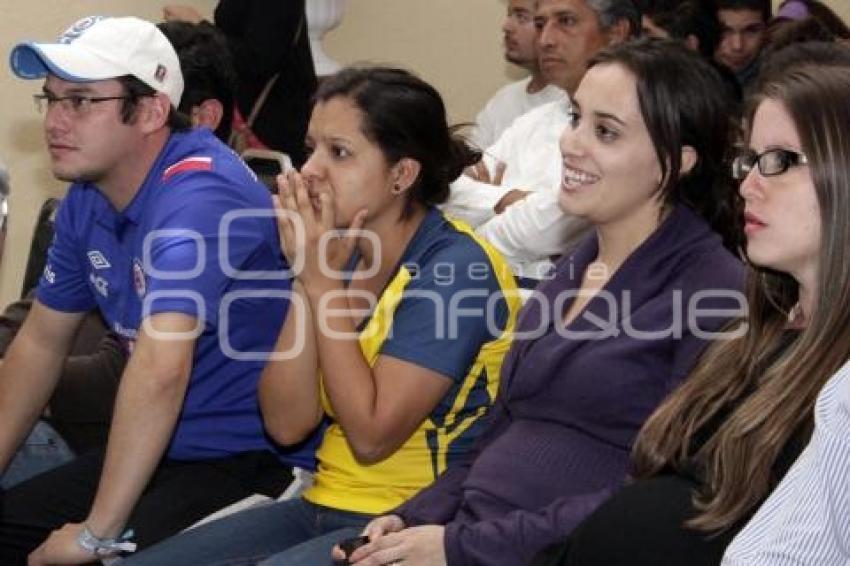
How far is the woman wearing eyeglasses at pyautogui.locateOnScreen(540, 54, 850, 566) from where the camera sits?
1.50 meters

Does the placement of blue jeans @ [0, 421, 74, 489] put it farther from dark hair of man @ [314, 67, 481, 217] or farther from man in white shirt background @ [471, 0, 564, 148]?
man in white shirt background @ [471, 0, 564, 148]

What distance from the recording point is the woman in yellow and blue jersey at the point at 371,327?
2.04 metres

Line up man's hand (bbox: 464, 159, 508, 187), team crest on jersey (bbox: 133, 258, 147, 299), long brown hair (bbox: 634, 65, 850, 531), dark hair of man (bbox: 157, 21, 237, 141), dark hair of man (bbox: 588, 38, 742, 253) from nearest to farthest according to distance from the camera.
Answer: long brown hair (bbox: 634, 65, 850, 531), dark hair of man (bbox: 588, 38, 742, 253), team crest on jersey (bbox: 133, 258, 147, 299), dark hair of man (bbox: 157, 21, 237, 141), man's hand (bbox: 464, 159, 508, 187)

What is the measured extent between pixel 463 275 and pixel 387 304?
0.42 ft

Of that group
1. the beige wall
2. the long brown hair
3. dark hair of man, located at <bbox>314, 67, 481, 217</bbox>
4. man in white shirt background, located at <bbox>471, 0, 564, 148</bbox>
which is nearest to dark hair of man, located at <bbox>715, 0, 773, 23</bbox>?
man in white shirt background, located at <bbox>471, 0, 564, 148</bbox>

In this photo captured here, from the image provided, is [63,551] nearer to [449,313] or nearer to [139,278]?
[139,278]

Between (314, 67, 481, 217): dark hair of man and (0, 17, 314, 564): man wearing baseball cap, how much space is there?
0.23m

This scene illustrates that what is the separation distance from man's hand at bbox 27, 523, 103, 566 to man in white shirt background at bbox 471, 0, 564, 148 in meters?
1.76

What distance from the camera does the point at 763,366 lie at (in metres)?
1.63

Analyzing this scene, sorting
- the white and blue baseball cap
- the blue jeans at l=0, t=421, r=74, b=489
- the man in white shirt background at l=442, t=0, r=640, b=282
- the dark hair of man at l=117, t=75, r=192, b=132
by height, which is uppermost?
the white and blue baseball cap

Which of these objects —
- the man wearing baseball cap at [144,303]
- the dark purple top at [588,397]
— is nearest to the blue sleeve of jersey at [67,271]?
the man wearing baseball cap at [144,303]

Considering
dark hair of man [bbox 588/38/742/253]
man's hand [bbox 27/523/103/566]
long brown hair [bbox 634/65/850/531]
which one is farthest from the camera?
man's hand [bbox 27/523/103/566]

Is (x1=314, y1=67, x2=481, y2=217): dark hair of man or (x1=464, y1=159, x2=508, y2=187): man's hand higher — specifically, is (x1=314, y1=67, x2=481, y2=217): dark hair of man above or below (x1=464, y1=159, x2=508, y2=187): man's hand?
above

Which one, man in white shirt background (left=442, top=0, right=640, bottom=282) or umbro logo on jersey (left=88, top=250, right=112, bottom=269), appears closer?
umbro logo on jersey (left=88, top=250, right=112, bottom=269)
